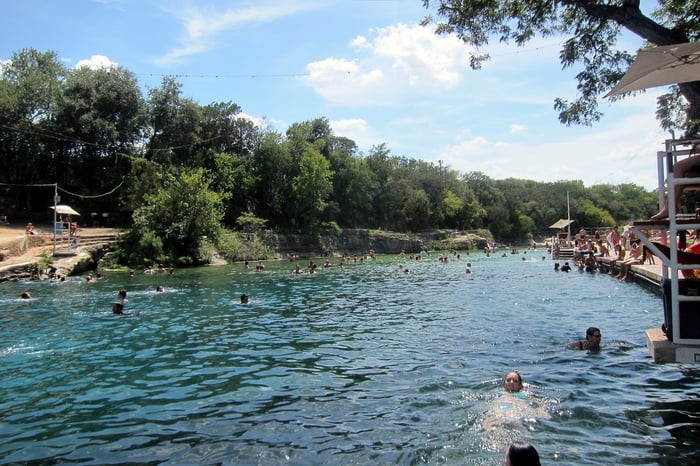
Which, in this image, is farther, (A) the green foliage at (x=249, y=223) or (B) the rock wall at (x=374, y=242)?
(B) the rock wall at (x=374, y=242)

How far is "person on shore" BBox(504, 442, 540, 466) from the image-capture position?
4.08 meters

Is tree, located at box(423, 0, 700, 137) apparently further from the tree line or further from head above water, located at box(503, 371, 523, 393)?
the tree line

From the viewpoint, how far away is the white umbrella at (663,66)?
607 cm

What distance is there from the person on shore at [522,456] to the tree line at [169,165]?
4164 cm

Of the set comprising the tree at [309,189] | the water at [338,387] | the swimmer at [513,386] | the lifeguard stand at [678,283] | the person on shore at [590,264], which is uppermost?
the tree at [309,189]

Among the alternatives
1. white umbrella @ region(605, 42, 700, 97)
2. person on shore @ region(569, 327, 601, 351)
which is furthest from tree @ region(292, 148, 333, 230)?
white umbrella @ region(605, 42, 700, 97)

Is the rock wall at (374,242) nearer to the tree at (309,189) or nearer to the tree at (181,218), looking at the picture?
the tree at (309,189)

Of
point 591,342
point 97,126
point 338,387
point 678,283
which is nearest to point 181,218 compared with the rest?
point 97,126

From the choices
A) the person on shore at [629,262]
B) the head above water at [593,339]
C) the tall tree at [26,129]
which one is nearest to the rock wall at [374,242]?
the tall tree at [26,129]

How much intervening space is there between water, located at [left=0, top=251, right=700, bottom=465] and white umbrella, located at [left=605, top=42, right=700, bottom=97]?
4.89m

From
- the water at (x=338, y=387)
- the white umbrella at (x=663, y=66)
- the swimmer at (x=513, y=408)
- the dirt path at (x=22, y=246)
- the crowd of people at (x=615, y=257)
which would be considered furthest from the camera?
the dirt path at (x=22, y=246)

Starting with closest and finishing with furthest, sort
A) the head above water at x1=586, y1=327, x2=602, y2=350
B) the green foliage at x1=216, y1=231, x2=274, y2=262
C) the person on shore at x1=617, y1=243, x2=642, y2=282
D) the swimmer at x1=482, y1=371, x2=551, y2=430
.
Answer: the swimmer at x1=482, y1=371, x2=551, y2=430 → the head above water at x1=586, y1=327, x2=602, y2=350 → the person on shore at x1=617, y1=243, x2=642, y2=282 → the green foliage at x1=216, y1=231, x2=274, y2=262

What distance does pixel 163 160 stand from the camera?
5803cm

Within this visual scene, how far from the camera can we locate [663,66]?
Result: 6.50 meters
